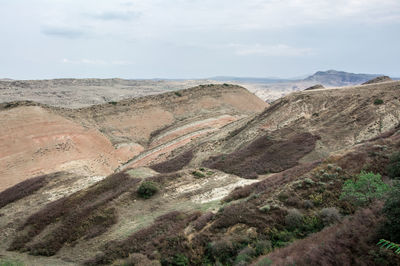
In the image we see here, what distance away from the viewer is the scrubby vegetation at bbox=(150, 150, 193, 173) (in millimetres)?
25766

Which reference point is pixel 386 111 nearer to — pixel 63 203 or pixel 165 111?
pixel 63 203

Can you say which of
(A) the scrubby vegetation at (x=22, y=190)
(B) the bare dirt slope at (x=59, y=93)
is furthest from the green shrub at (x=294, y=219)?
(B) the bare dirt slope at (x=59, y=93)

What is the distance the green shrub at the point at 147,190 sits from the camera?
15948 millimetres

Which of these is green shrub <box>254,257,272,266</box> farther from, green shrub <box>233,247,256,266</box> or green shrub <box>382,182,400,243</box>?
green shrub <box>382,182,400,243</box>

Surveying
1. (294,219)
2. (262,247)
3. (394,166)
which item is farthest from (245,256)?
(394,166)

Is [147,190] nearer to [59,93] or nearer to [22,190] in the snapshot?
[22,190]

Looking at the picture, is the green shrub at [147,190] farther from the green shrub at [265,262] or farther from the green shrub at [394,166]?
the green shrub at [394,166]

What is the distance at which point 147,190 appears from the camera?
1602cm

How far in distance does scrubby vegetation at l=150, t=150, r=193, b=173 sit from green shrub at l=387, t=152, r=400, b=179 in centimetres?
1777

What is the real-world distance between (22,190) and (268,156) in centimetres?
2051

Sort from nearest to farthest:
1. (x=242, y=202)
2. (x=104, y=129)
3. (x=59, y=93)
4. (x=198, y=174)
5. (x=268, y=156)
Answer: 1. (x=242, y=202)
2. (x=198, y=174)
3. (x=268, y=156)
4. (x=104, y=129)
5. (x=59, y=93)

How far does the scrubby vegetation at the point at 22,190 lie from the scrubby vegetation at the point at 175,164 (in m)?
9.70

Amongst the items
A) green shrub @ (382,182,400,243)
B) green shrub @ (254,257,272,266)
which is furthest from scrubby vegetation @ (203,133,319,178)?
green shrub @ (382,182,400,243)

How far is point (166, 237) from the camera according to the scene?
10.7 meters
